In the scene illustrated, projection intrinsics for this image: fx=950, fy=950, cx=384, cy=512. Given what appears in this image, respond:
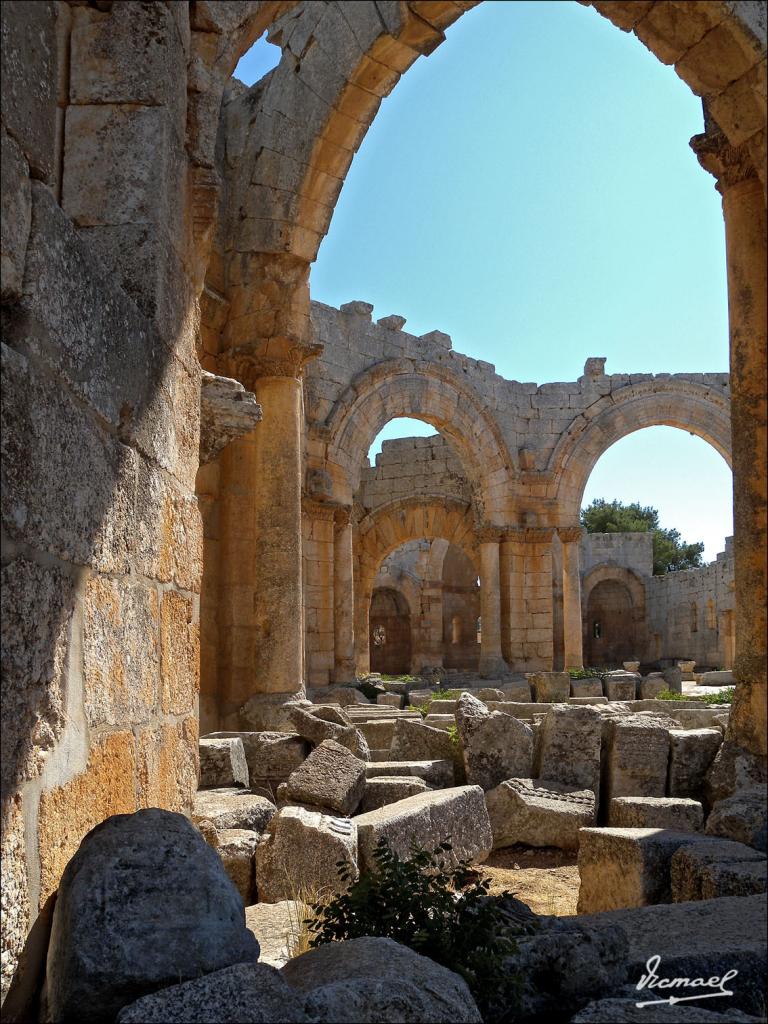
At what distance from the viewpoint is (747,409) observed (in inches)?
205

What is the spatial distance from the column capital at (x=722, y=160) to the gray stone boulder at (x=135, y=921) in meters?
5.00

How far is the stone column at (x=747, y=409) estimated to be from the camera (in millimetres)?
5070

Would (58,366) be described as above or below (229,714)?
above

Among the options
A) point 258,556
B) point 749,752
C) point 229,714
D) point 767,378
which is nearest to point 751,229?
point 767,378

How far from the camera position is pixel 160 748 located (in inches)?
123

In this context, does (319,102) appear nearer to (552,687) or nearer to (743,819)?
(743,819)

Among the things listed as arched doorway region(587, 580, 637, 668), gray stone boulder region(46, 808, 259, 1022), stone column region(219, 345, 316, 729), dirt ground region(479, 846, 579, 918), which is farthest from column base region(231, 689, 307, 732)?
arched doorway region(587, 580, 637, 668)

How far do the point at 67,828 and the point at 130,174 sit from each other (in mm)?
2024

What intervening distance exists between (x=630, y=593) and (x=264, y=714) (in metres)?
25.9

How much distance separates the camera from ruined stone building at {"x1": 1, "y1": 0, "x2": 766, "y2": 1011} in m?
2.19

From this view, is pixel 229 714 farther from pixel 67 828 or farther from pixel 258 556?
pixel 67 828

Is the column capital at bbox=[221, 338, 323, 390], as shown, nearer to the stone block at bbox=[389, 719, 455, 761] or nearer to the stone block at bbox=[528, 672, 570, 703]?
the stone block at bbox=[389, 719, 455, 761]

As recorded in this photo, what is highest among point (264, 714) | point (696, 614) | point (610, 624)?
point (696, 614)

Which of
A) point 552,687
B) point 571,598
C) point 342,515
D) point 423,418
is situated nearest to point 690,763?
point 552,687
